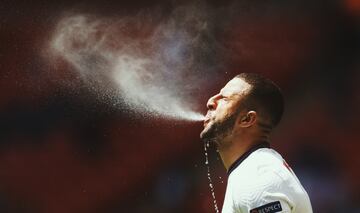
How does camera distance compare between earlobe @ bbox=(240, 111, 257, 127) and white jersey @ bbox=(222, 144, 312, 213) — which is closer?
white jersey @ bbox=(222, 144, 312, 213)

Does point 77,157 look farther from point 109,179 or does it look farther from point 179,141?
point 179,141

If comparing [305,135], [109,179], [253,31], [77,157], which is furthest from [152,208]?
[253,31]

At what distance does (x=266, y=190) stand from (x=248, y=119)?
0.70 meters

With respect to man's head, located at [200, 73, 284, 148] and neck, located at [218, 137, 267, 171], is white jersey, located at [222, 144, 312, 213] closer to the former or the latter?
neck, located at [218, 137, 267, 171]

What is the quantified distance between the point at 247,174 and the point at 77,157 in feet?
17.1

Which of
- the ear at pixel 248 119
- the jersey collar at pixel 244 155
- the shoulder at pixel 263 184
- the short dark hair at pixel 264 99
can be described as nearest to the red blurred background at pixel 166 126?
the short dark hair at pixel 264 99

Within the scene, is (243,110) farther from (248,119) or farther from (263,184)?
(263,184)

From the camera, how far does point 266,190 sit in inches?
93.0

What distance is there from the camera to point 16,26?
661 centimetres

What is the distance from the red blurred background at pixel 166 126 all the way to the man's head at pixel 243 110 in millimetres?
3592

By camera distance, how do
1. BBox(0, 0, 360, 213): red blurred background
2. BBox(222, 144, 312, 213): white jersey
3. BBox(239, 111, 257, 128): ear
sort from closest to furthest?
BBox(222, 144, 312, 213): white jersey < BBox(239, 111, 257, 128): ear < BBox(0, 0, 360, 213): red blurred background

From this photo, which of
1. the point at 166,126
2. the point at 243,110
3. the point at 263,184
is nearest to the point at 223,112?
the point at 243,110

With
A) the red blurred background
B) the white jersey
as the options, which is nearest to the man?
the white jersey

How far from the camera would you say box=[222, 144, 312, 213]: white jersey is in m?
2.34
